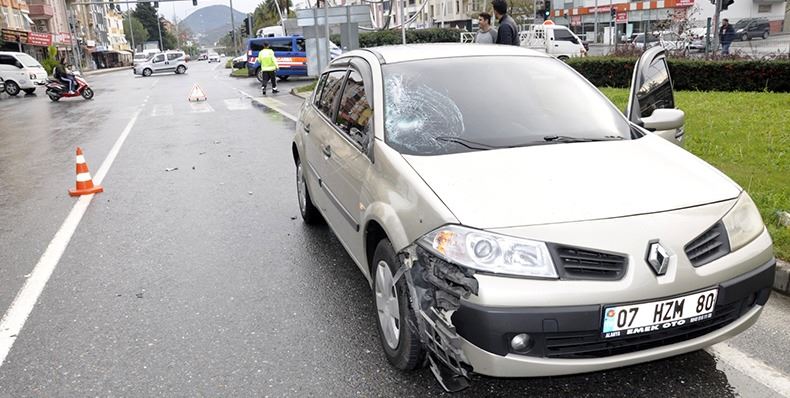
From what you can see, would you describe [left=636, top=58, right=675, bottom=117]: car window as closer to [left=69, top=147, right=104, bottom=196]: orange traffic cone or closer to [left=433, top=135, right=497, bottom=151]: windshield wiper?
[left=433, top=135, right=497, bottom=151]: windshield wiper

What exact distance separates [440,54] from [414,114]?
0.75 meters

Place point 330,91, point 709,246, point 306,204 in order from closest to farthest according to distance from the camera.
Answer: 1. point 709,246
2. point 330,91
3. point 306,204

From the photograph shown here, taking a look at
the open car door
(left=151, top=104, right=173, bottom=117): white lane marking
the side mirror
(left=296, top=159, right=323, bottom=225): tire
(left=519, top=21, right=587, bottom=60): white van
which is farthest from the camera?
(left=519, top=21, right=587, bottom=60): white van

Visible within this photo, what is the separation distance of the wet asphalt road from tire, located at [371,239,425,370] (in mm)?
128

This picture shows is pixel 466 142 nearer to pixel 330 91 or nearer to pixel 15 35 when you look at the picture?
pixel 330 91

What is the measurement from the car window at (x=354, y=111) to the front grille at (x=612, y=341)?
166 cm

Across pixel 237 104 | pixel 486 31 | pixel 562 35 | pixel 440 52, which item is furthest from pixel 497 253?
pixel 562 35

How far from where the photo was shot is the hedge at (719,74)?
12766 millimetres

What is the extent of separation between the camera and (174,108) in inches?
758

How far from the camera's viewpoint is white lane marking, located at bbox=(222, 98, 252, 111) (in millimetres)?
18283

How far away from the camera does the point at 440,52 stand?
4.38m

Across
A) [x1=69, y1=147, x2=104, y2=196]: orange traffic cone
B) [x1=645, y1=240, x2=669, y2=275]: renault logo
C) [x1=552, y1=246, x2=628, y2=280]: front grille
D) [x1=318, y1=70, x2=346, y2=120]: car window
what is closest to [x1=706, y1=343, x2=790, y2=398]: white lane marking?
[x1=645, y1=240, x2=669, y2=275]: renault logo

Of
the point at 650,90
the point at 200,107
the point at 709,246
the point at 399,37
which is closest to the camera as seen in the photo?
the point at 709,246

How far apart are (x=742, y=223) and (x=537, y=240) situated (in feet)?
3.47
